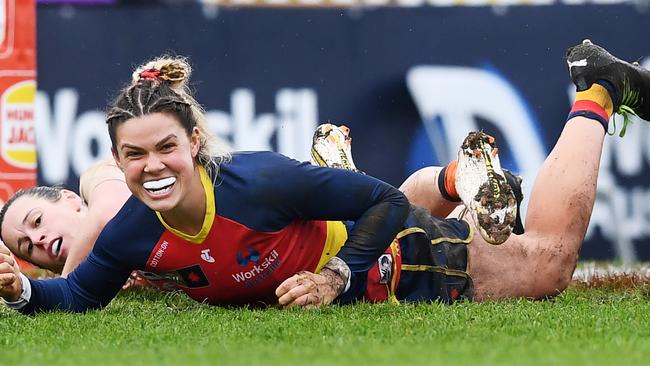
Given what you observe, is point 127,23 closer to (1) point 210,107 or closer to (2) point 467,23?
(1) point 210,107

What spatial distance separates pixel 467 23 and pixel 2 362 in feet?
18.4

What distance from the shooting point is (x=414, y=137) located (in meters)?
9.26

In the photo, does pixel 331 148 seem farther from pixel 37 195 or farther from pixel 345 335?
pixel 345 335

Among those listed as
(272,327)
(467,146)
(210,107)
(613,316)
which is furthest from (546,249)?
(210,107)

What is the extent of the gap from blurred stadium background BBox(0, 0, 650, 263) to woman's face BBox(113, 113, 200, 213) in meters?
3.84

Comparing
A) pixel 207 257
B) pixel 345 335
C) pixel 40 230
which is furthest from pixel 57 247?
pixel 345 335

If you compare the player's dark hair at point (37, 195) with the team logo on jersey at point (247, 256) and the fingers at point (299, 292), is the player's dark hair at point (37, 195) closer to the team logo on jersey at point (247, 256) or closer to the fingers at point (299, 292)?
the team logo on jersey at point (247, 256)

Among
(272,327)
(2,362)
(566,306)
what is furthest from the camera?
(566,306)

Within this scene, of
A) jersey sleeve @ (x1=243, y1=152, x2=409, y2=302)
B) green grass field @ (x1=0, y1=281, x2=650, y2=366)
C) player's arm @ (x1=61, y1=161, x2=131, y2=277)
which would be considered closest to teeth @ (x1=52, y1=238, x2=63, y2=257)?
player's arm @ (x1=61, y1=161, x2=131, y2=277)

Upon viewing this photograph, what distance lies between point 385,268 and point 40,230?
1805mm

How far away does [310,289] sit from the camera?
5328 mm

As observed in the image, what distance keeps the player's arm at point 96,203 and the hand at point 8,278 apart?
82 centimetres

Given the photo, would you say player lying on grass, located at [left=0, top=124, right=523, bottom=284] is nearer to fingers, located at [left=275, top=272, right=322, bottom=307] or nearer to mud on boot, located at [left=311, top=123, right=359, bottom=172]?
mud on boot, located at [left=311, top=123, right=359, bottom=172]

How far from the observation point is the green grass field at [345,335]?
4.23 m
